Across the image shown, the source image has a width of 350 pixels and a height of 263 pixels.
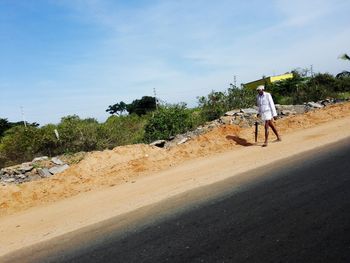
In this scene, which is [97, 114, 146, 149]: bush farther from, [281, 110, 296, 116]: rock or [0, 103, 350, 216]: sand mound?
[281, 110, 296, 116]: rock

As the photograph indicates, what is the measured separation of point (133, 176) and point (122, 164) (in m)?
1.18

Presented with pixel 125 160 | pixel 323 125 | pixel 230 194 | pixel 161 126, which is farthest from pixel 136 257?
pixel 161 126

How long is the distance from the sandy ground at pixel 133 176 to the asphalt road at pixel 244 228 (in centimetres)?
108

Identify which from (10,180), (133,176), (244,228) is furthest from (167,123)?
(244,228)

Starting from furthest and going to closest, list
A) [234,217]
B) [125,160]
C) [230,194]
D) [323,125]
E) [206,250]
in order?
[323,125] → [125,160] → [230,194] → [234,217] → [206,250]

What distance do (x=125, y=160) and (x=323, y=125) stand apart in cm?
669

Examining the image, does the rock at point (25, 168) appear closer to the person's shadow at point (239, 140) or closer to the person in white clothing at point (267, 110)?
the person's shadow at point (239, 140)

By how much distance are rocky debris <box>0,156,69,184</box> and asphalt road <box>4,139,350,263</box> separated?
20.4ft

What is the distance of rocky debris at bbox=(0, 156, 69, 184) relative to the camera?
42.2 ft

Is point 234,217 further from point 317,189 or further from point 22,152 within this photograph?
point 22,152

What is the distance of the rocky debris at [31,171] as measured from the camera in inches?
506

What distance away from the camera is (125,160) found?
13.1 metres

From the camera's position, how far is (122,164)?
12.5 m

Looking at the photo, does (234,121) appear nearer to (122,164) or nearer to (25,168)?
(122,164)
